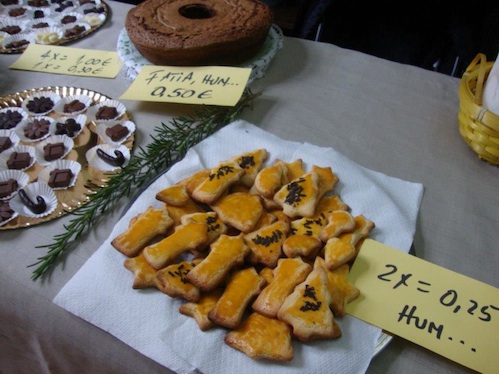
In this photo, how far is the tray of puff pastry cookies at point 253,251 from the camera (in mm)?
488

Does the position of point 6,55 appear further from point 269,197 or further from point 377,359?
point 377,359

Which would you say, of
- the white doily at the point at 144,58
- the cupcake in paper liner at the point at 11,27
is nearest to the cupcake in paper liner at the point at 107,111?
the white doily at the point at 144,58

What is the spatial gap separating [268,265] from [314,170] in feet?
0.62

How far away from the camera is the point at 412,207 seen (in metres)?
0.67

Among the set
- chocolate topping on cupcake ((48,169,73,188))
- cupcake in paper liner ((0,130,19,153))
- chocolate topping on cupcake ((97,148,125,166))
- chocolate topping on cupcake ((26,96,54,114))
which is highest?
chocolate topping on cupcake ((97,148,125,166))

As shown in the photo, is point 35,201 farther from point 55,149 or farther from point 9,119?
point 9,119

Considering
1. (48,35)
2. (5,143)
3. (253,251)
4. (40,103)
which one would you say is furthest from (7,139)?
(253,251)

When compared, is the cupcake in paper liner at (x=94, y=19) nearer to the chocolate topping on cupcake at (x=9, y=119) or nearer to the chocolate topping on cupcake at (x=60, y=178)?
the chocolate topping on cupcake at (x=9, y=119)

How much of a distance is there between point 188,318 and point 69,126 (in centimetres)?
45

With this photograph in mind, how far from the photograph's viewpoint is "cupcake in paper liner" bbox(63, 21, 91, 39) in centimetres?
106

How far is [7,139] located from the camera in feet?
2.52

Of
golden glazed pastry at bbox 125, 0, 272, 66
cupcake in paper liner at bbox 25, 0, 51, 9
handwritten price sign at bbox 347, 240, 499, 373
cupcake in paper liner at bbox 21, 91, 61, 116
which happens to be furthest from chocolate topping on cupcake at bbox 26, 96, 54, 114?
handwritten price sign at bbox 347, 240, 499, 373

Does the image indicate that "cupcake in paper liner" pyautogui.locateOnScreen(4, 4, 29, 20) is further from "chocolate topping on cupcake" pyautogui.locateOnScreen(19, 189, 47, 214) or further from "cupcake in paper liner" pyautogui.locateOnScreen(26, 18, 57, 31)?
"chocolate topping on cupcake" pyautogui.locateOnScreen(19, 189, 47, 214)

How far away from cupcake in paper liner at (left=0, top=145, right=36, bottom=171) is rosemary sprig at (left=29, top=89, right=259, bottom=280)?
14 centimetres
